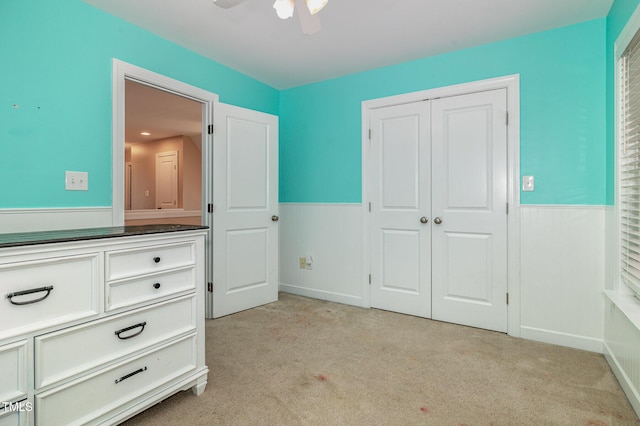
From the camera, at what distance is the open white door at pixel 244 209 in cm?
304

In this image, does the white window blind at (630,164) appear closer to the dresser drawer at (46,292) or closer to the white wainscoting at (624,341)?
the white wainscoting at (624,341)

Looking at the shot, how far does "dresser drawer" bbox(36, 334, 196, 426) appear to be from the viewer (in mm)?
1294

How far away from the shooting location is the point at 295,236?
383 cm

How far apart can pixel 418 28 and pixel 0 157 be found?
2759mm

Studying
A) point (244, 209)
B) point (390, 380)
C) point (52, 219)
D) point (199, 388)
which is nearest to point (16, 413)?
point (199, 388)

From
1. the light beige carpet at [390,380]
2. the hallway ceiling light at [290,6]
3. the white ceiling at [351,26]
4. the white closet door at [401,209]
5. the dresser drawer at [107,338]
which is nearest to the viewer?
the dresser drawer at [107,338]

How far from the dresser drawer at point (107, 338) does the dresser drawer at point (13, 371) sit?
37 millimetres

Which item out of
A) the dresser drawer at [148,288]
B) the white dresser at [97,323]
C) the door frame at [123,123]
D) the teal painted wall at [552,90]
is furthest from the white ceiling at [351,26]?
the dresser drawer at [148,288]

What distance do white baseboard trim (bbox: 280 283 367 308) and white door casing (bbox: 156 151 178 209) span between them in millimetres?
3876

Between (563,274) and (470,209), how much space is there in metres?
0.79

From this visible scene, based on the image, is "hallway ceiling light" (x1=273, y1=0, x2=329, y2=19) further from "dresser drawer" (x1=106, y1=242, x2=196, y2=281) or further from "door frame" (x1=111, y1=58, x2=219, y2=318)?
"door frame" (x1=111, y1=58, x2=219, y2=318)

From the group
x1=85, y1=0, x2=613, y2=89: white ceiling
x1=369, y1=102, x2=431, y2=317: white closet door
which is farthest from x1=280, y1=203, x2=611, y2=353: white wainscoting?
x1=85, y1=0, x2=613, y2=89: white ceiling

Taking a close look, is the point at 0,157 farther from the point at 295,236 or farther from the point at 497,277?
the point at 497,277

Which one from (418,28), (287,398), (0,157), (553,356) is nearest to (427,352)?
(553,356)
